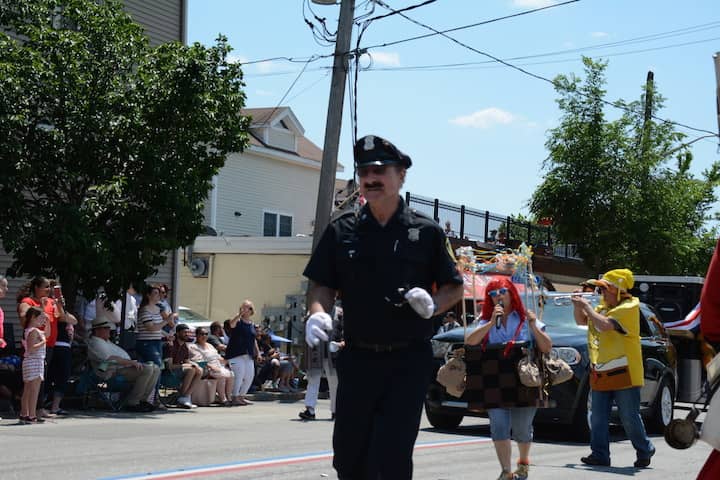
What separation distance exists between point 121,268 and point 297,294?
37.6 ft

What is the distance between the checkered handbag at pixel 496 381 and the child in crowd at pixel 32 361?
258 inches

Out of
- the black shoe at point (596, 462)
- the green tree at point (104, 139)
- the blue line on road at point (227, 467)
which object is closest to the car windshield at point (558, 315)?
the blue line on road at point (227, 467)

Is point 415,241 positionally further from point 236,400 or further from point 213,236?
point 213,236

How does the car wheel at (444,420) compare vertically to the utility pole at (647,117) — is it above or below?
below

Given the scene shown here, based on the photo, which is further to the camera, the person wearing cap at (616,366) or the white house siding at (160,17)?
the white house siding at (160,17)

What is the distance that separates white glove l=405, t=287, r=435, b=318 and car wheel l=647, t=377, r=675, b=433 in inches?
367

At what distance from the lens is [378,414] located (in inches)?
213

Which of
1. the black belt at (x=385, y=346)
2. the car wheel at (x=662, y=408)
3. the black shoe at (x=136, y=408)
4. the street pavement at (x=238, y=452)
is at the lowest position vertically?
the black shoe at (x=136, y=408)

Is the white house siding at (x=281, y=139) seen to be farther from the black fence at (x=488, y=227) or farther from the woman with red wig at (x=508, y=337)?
the woman with red wig at (x=508, y=337)

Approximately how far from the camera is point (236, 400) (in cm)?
1869

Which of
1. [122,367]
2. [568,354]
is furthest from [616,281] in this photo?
[122,367]

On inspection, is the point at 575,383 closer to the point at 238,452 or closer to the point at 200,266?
the point at 238,452

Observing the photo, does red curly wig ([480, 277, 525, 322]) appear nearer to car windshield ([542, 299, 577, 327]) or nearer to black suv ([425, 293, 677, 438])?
black suv ([425, 293, 677, 438])

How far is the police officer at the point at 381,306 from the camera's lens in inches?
211
